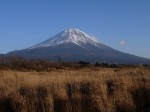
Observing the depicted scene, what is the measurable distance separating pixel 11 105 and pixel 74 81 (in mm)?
2631

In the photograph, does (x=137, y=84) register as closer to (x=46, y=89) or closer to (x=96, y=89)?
(x=96, y=89)

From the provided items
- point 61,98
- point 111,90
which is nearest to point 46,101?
point 61,98

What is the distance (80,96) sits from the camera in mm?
11914

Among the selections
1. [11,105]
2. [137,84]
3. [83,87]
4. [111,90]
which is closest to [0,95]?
[11,105]

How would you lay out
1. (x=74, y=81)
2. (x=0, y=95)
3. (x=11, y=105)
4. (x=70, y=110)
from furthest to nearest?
1. (x=74, y=81)
2. (x=0, y=95)
3. (x=11, y=105)
4. (x=70, y=110)

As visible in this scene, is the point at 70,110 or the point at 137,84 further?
the point at 137,84

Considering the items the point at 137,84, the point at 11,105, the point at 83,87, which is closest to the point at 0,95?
the point at 11,105

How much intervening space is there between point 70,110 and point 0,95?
2735mm

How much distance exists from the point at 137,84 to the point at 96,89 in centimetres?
186

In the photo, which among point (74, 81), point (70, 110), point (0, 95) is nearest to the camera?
point (70, 110)

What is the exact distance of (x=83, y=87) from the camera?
42.2 feet

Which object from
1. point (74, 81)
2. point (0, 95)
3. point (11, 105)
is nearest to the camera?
point (11, 105)

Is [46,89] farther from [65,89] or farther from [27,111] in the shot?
[27,111]

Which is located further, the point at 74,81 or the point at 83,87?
the point at 74,81
